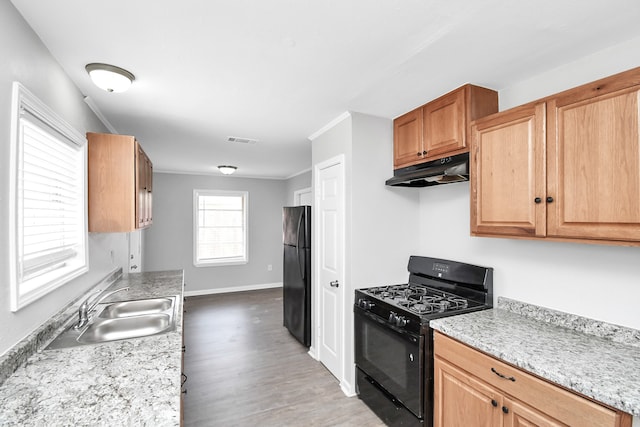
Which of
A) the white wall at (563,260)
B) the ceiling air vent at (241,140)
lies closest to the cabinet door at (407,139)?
the white wall at (563,260)

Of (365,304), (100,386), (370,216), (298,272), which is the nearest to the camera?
(100,386)

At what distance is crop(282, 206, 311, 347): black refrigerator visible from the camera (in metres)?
3.57

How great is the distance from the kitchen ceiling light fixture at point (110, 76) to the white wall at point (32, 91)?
0.18 meters

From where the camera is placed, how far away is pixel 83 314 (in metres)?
1.84

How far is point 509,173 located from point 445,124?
1.96 feet

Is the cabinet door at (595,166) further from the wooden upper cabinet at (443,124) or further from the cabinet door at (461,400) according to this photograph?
the cabinet door at (461,400)

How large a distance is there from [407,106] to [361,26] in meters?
1.10

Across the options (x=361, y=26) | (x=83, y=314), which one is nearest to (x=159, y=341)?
(x=83, y=314)

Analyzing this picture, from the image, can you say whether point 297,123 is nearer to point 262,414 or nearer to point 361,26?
point 361,26

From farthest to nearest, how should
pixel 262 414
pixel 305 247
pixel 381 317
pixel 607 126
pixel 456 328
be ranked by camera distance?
pixel 305 247
pixel 262 414
pixel 381 317
pixel 456 328
pixel 607 126

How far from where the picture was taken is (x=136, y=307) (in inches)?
92.9

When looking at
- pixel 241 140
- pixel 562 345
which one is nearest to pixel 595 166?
pixel 562 345

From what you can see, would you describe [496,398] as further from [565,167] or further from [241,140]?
[241,140]

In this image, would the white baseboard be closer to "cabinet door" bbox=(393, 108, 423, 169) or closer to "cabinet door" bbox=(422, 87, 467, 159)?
"cabinet door" bbox=(393, 108, 423, 169)
